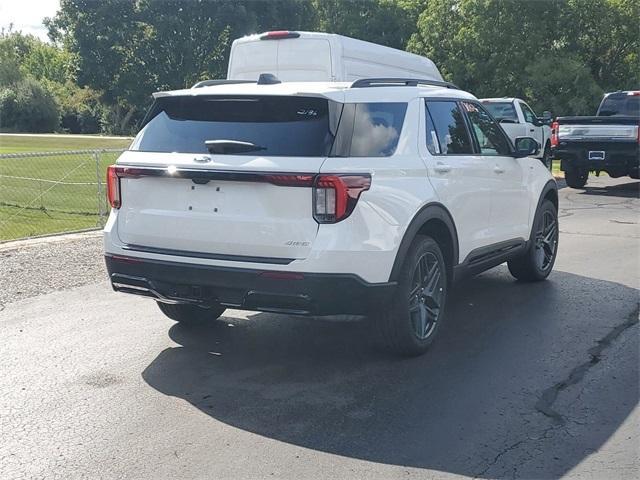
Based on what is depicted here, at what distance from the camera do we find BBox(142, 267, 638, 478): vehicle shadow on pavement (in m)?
4.01

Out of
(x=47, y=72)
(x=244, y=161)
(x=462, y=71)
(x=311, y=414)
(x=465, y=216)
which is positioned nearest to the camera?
(x=311, y=414)

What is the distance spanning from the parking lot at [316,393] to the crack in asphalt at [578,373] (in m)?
0.02

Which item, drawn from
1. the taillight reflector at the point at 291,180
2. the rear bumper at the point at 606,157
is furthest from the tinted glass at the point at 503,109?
the taillight reflector at the point at 291,180

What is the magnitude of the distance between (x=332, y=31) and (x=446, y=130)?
4459 centimetres

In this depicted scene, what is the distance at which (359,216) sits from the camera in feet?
15.3

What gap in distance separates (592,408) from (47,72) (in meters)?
93.6

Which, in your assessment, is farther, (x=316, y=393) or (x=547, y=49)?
(x=547, y=49)

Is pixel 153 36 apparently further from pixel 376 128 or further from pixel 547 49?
pixel 376 128

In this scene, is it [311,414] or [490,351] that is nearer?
[311,414]

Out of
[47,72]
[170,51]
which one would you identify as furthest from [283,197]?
[47,72]

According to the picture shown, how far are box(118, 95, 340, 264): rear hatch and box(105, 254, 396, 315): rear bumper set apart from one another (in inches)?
4.5

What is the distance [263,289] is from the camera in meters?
4.65

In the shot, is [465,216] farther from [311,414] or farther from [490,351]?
[311,414]

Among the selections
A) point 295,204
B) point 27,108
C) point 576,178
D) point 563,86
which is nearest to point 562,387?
point 295,204
